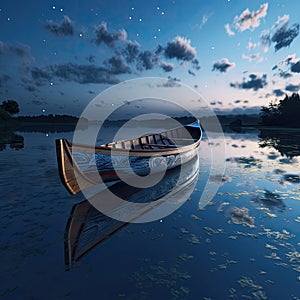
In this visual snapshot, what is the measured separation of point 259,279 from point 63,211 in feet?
17.7

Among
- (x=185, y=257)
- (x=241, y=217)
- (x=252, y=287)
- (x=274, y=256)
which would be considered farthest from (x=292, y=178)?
(x=185, y=257)

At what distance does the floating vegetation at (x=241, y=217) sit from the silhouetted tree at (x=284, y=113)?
69.0 metres

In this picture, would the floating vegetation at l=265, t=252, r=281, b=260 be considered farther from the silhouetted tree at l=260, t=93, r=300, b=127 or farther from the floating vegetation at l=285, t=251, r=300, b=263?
the silhouetted tree at l=260, t=93, r=300, b=127

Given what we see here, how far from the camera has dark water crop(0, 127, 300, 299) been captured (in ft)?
10.5

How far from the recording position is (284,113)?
65.1 meters

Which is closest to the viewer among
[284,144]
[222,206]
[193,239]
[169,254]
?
[169,254]

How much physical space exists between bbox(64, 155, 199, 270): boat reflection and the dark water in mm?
188

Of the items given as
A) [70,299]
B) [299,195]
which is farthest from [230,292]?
[299,195]

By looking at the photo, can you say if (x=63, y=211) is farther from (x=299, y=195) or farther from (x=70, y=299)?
(x=299, y=195)

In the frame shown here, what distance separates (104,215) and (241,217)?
4.11m

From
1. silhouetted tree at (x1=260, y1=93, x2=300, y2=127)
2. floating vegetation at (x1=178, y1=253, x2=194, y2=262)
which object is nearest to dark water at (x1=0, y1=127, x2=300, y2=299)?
floating vegetation at (x1=178, y1=253, x2=194, y2=262)

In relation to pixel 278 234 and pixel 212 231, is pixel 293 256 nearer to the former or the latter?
pixel 278 234

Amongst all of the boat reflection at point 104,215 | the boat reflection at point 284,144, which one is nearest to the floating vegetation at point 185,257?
the boat reflection at point 104,215

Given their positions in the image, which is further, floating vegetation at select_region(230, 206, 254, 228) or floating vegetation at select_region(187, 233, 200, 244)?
floating vegetation at select_region(230, 206, 254, 228)
